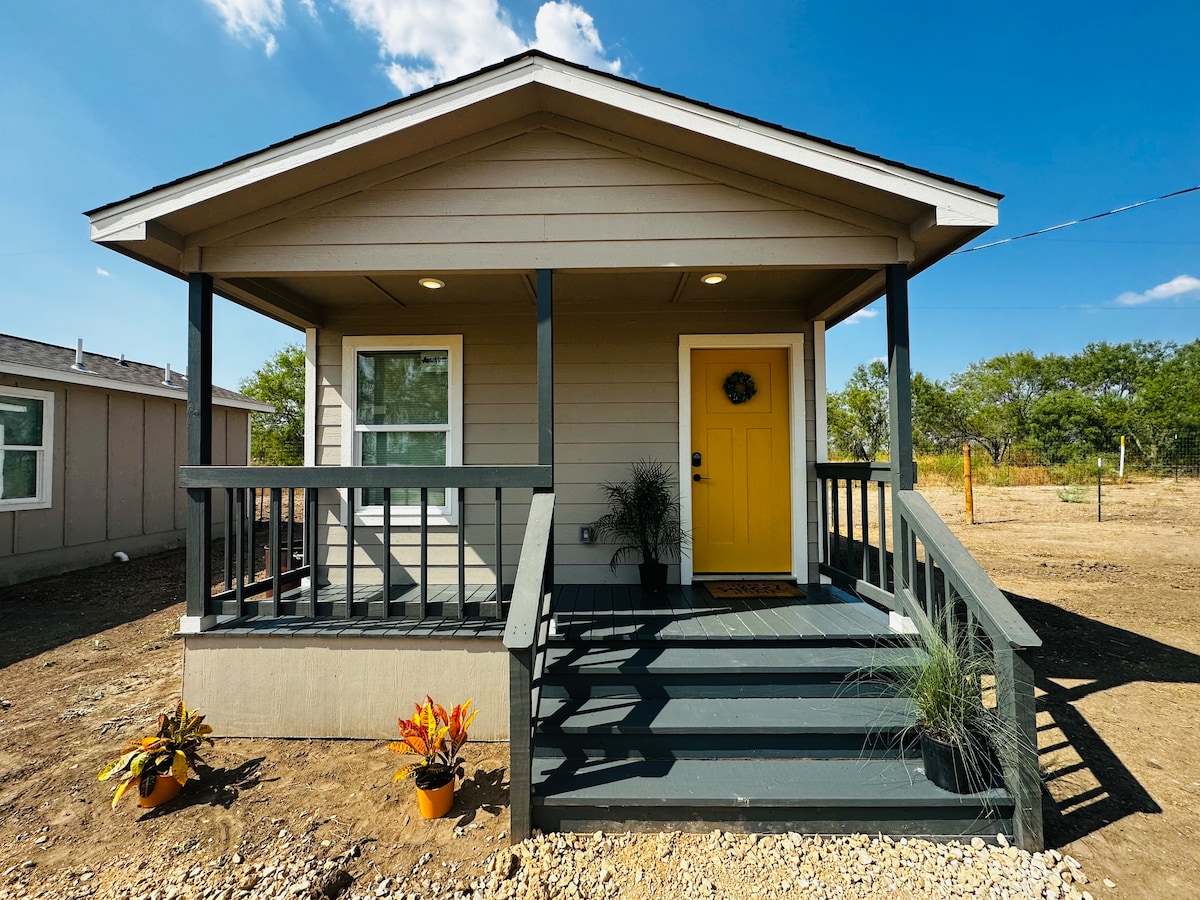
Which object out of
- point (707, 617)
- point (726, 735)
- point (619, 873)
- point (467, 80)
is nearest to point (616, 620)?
point (707, 617)

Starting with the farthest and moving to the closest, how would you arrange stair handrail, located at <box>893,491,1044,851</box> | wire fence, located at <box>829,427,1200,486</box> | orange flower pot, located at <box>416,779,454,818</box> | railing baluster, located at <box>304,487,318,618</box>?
wire fence, located at <box>829,427,1200,486</box> < railing baluster, located at <box>304,487,318,618</box> < orange flower pot, located at <box>416,779,454,818</box> < stair handrail, located at <box>893,491,1044,851</box>

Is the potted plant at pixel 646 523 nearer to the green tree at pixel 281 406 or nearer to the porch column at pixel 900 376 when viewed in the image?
the porch column at pixel 900 376

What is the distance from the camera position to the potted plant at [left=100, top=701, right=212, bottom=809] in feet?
7.68

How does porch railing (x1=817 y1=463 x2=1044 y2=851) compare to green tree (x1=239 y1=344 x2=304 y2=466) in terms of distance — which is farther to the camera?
green tree (x1=239 y1=344 x2=304 y2=466)

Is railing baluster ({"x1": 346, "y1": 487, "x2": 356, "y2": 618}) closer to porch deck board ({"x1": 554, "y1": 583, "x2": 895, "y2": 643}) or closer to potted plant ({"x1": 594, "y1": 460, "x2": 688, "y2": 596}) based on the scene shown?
porch deck board ({"x1": 554, "y1": 583, "x2": 895, "y2": 643})

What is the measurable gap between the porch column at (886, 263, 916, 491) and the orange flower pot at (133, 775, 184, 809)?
159 inches

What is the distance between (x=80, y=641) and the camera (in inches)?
181

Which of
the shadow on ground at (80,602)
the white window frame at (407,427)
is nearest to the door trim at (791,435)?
the white window frame at (407,427)

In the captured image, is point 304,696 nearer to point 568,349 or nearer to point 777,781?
point 777,781

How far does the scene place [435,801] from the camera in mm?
2283

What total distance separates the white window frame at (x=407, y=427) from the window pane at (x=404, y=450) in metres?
0.05

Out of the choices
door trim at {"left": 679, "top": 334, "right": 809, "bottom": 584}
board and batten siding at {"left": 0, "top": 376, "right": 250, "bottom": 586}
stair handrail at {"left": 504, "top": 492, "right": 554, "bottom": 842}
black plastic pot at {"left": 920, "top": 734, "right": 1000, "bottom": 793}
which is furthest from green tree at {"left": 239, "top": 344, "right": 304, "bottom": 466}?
black plastic pot at {"left": 920, "top": 734, "right": 1000, "bottom": 793}

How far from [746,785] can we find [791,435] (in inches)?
106

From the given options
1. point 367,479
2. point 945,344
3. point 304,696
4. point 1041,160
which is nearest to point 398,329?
point 367,479
